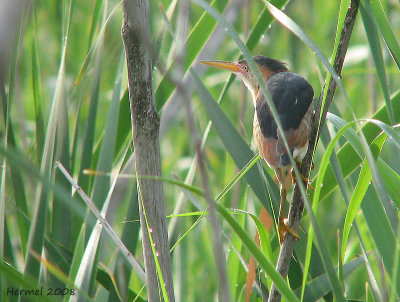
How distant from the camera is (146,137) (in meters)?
0.96

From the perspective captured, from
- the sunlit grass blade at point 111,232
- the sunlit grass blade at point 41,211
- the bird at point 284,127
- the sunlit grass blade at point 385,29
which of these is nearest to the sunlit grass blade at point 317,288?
the bird at point 284,127

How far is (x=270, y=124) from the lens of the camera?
5.76 feet

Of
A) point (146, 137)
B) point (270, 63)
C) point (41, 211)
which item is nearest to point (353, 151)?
point (146, 137)

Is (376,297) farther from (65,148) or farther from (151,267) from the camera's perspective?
(65,148)

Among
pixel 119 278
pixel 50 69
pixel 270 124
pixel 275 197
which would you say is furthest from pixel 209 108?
pixel 50 69

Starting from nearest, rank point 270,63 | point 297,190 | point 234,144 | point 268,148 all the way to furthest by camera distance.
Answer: point 297,190
point 234,144
point 268,148
point 270,63

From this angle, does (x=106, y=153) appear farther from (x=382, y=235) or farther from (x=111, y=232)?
(x=382, y=235)

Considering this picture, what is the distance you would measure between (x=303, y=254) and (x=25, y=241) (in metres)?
0.71

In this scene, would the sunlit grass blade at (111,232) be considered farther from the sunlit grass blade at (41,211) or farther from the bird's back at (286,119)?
the bird's back at (286,119)

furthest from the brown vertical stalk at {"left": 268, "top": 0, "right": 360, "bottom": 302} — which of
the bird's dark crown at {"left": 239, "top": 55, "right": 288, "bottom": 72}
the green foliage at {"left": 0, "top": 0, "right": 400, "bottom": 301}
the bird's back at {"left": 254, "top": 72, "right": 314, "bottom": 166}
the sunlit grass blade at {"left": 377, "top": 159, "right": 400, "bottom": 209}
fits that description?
the bird's dark crown at {"left": 239, "top": 55, "right": 288, "bottom": 72}

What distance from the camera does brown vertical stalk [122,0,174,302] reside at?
909mm

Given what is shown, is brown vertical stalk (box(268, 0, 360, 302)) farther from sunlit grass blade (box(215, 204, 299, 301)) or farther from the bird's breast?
the bird's breast

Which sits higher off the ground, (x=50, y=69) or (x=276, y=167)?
(x=50, y=69)

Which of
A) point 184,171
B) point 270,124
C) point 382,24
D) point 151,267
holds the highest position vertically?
point 382,24
